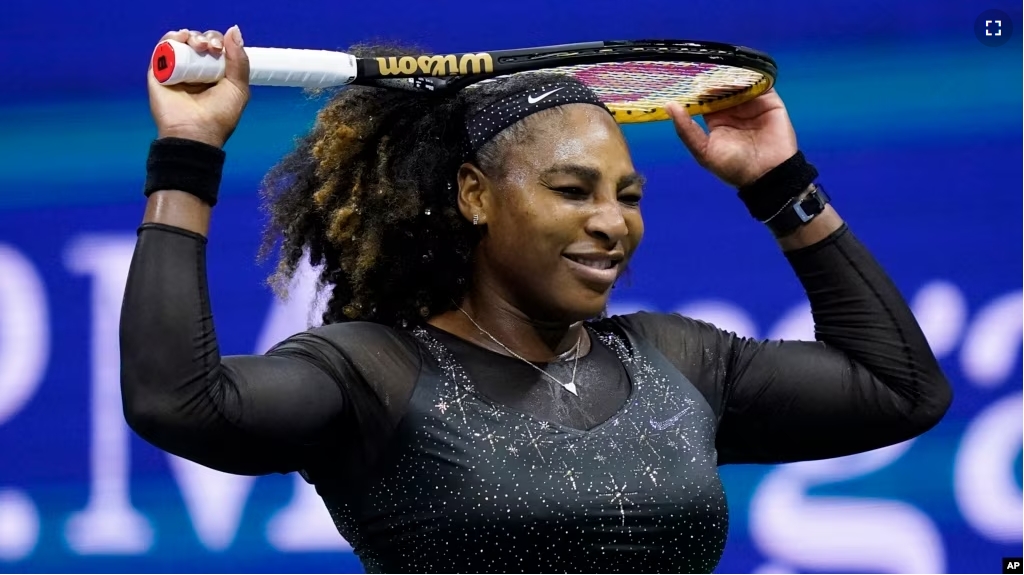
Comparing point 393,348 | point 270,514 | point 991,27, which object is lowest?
point 270,514

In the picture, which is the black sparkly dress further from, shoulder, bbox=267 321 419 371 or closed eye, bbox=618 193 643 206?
Answer: closed eye, bbox=618 193 643 206

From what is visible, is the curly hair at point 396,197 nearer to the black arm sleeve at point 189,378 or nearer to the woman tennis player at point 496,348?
the woman tennis player at point 496,348

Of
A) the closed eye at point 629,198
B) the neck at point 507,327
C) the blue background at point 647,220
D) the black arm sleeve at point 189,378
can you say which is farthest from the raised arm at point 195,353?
the blue background at point 647,220

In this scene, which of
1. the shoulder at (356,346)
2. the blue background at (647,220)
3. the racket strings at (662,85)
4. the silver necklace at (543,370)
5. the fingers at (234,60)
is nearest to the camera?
the fingers at (234,60)

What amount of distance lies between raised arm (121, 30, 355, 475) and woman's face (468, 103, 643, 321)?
32cm

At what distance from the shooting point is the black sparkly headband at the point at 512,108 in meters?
2.09

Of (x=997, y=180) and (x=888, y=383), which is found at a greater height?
(x=997, y=180)

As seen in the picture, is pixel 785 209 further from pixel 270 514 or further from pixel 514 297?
pixel 270 514

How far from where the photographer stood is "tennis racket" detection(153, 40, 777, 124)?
189 centimetres

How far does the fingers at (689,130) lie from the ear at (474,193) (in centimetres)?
37

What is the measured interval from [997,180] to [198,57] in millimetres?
2029

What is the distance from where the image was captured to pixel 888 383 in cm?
225

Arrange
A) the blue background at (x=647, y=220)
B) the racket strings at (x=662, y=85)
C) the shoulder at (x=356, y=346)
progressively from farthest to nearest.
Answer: the blue background at (x=647, y=220) < the racket strings at (x=662, y=85) < the shoulder at (x=356, y=346)

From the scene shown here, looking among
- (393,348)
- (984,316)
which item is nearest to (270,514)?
(393,348)
